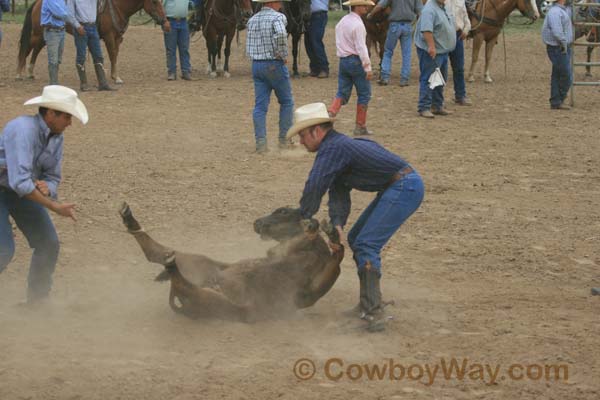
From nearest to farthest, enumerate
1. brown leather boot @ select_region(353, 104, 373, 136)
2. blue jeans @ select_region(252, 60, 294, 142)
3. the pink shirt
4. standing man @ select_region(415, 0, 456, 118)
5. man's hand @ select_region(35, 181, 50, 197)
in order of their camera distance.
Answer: man's hand @ select_region(35, 181, 50, 197) < blue jeans @ select_region(252, 60, 294, 142) < the pink shirt < brown leather boot @ select_region(353, 104, 373, 136) < standing man @ select_region(415, 0, 456, 118)

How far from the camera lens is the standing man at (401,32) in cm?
1717

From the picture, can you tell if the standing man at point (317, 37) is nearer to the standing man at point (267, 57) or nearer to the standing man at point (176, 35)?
the standing man at point (176, 35)

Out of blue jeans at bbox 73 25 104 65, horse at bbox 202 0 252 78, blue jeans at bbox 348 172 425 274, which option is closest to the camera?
blue jeans at bbox 348 172 425 274

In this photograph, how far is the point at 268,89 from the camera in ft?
37.6

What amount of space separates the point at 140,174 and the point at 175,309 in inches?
175

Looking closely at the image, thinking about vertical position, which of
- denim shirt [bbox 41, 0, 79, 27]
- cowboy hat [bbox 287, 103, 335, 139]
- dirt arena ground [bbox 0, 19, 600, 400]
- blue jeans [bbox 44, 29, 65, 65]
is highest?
denim shirt [bbox 41, 0, 79, 27]

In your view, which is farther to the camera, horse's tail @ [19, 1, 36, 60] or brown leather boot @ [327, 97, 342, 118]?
horse's tail @ [19, 1, 36, 60]

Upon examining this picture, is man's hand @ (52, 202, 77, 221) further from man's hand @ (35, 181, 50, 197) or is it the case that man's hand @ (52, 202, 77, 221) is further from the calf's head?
the calf's head

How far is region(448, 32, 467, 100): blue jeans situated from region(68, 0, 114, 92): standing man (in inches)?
234

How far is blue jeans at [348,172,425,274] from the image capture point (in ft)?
20.1

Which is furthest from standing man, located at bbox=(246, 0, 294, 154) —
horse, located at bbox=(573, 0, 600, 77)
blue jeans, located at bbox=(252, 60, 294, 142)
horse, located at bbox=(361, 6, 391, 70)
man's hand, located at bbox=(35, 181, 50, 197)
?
horse, located at bbox=(573, 0, 600, 77)

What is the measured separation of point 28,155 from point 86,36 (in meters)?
10.4

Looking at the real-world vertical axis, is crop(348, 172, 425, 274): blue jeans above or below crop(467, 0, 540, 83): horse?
below

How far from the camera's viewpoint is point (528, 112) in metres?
Answer: 14.8
